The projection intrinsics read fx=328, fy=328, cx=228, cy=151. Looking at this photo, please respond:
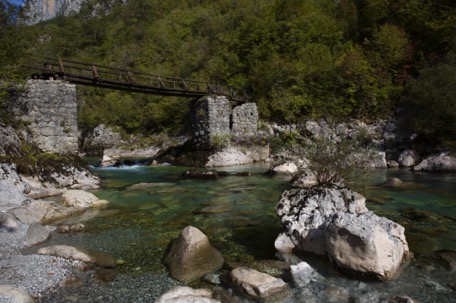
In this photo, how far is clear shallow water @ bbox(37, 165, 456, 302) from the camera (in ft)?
14.8

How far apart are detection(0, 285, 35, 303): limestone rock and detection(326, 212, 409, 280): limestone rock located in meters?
4.11

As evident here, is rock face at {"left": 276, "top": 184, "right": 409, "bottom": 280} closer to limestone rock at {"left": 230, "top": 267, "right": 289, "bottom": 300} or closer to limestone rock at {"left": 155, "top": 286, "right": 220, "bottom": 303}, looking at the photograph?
limestone rock at {"left": 230, "top": 267, "right": 289, "bottom": 300}

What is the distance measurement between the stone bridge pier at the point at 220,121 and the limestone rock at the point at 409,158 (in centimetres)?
967

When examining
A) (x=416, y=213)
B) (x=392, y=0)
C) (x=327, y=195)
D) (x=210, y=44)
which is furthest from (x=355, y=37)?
(x=327, y=195)

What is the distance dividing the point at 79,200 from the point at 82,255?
450 cm

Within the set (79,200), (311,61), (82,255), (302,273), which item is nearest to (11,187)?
(79,200)

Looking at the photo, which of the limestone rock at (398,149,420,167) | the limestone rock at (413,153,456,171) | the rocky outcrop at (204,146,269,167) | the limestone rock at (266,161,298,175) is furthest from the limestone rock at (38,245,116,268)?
the limestone rock at (398,149,420,167)

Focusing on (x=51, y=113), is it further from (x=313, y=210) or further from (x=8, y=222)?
(x=313, y=210)

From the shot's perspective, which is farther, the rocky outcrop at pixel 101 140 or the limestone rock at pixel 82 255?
the rocky outcrop at pixel 101 140

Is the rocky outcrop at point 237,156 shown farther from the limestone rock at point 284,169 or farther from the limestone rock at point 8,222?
the limestone rock at point 8,222

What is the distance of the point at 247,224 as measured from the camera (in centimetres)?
761

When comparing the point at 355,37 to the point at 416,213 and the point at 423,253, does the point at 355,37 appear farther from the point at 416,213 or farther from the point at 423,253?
the point at 423,253

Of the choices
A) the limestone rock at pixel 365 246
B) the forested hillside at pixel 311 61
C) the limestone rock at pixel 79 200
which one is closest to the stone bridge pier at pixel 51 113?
the forested hillside at pixel 311 61

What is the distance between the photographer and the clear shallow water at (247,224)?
14.8ft
